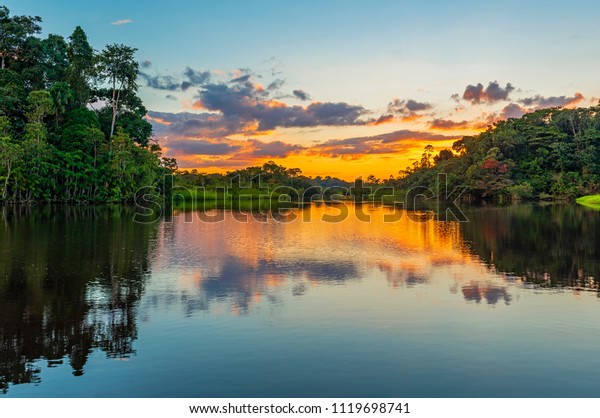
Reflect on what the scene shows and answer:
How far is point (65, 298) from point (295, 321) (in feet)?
20.2

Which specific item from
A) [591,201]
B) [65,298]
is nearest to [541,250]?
[65,298]

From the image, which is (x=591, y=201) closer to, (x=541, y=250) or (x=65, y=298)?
(x=541, y=250)

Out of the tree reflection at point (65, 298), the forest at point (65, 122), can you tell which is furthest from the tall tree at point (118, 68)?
the tree reflection at point (65, 298)

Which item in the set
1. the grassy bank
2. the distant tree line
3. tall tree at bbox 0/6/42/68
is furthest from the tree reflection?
the distant tree line

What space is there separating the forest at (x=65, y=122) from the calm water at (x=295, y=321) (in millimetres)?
35301

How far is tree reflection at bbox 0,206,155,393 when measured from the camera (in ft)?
31.3

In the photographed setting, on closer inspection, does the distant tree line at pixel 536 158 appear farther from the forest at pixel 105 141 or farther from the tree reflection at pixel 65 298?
the tree reflection at pixel 65 298

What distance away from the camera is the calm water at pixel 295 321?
841 centimetres

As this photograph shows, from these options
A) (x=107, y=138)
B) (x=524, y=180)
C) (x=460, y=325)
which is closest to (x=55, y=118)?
(x=107, y=138)

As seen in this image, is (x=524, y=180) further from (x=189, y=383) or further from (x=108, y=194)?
(x=189, y=383)

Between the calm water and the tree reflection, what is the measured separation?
0.05 metres

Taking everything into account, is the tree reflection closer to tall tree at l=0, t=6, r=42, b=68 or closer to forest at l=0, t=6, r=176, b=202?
forest at l=0, t=6, r=176, b=202

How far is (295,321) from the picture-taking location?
11875 millimetres

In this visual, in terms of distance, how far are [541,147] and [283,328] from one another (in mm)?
87148
